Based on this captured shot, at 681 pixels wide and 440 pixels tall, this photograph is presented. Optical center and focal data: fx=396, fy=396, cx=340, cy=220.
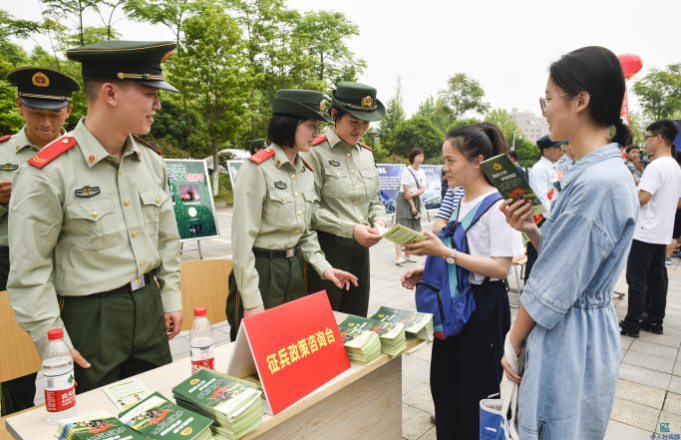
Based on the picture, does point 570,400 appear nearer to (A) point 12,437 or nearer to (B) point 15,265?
(A) point 12,437

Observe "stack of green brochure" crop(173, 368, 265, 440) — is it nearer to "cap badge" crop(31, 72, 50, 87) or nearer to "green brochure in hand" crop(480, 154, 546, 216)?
"green brochure in hand" crop(480, 154, 546, 216)

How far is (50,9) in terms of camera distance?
37.4 feet

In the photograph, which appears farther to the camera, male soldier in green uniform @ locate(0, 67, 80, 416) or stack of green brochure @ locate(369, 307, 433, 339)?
male soldier in green uniform @ locate(0, 67, 80, 416)

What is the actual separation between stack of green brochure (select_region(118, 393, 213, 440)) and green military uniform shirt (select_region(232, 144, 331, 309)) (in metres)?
0.85

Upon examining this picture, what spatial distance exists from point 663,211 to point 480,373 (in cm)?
348

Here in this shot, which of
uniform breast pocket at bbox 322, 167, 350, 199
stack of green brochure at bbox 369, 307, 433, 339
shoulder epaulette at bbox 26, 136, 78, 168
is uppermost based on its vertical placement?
shoulder epaulette at bbox 26, 136, 78, 168

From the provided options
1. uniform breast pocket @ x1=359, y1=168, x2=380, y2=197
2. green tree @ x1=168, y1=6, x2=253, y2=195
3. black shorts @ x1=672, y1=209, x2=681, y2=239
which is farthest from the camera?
green tree @ x1=168, y1=6, x2=253, y2=195

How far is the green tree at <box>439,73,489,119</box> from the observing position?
48.4 metres

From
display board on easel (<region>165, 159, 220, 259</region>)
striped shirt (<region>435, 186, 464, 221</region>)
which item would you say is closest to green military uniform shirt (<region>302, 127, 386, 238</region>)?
striped shirt (<region>435, 186, 464, 221</region>)

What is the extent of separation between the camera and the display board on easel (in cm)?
653

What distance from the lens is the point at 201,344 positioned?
1543 millimetres

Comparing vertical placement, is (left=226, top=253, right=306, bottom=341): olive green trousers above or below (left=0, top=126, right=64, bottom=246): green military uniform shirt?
below

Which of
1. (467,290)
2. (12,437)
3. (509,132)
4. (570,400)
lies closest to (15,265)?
(12,437)

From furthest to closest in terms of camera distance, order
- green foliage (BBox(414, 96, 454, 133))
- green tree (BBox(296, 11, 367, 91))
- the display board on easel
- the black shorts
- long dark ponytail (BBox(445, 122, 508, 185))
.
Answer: green foliage (BBox(414, 96, 454, 133)) → green tree (BBox(296, 11, 367, 91)) → the display board on easel → the black shorts → long dark ponytail (BBox(445, 122, 508, 185))
